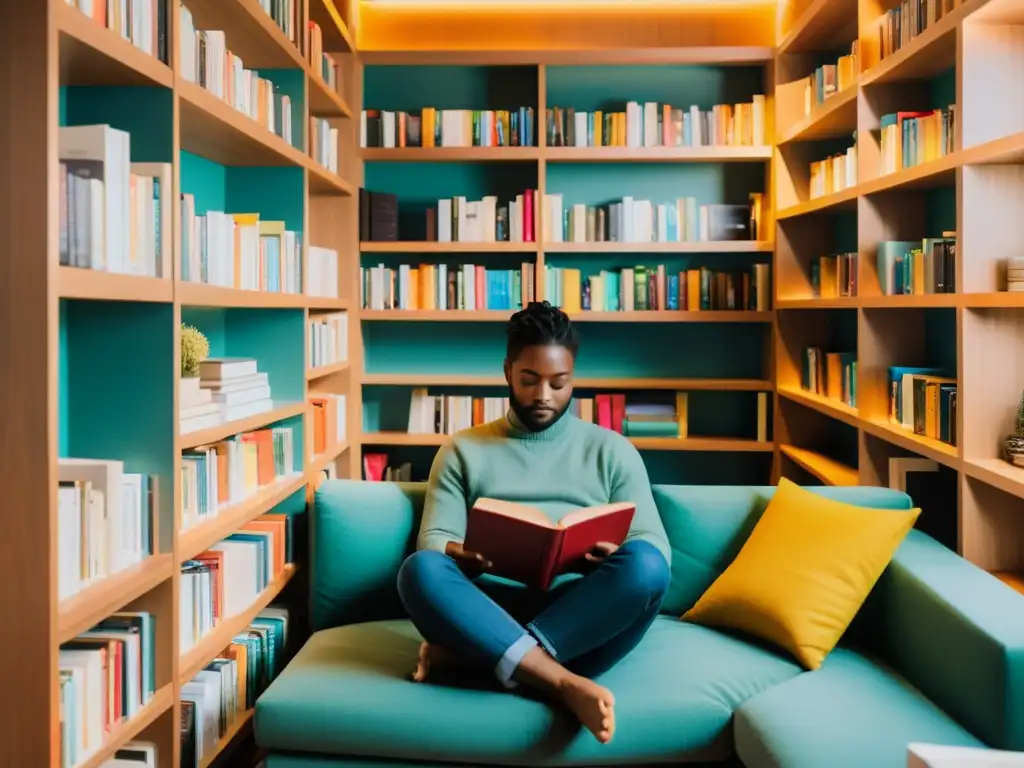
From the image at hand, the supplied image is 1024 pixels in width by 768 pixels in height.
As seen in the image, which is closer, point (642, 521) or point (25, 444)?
point (25, 444)

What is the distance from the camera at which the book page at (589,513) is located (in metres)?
2.30

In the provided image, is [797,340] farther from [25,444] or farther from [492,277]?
[25,444]

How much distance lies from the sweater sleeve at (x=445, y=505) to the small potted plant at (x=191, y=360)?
2.19ft

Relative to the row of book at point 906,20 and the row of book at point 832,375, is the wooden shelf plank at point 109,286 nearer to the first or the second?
the row of book at point 906,20

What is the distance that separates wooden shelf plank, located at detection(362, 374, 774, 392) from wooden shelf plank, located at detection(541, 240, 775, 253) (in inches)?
24.6

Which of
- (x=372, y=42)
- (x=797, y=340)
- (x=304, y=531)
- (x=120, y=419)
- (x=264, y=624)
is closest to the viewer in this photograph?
(x=120, y=419)

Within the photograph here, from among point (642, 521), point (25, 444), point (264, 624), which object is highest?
point (25, 444)

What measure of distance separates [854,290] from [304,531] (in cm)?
218

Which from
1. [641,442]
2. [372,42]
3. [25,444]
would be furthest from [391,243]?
[25,444]

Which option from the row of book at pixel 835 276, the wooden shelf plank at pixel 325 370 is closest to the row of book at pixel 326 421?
the wooden shelf plank at pixel 325 370

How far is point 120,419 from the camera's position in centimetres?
225

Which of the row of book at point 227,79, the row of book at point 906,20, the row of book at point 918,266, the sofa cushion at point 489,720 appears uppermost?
the row of book at point 906,20

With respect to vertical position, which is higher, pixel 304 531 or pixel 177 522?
pixel 177 522

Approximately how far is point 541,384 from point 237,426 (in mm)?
851
